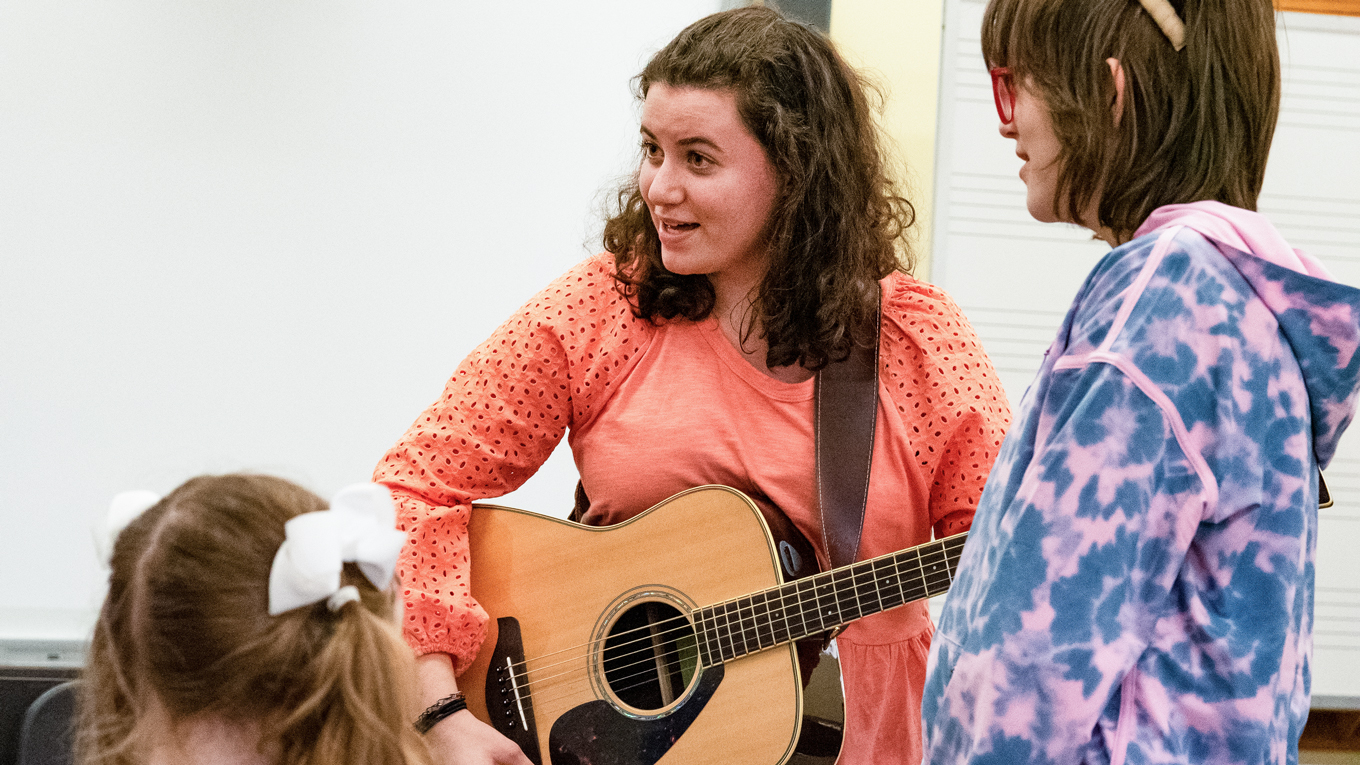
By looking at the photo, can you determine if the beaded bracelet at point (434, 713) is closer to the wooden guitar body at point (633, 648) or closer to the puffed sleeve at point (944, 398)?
the wooden guitar body at point (633, 648)

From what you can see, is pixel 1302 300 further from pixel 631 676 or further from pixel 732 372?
pixel 631 676

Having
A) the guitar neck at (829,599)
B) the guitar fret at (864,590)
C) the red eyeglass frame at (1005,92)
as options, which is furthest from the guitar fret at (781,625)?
the red eyeglass frame at (1005,92)

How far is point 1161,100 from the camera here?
0.91 metres

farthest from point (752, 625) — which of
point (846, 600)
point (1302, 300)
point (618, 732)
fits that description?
point (1302, 300)

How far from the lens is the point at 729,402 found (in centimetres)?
162

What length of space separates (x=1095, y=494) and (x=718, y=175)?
921mm

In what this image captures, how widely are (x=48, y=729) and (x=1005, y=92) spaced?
2067 mm

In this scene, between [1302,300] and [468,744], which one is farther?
[468,744]

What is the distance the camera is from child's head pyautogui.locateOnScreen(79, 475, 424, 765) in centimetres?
94

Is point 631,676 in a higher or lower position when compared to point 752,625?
lower

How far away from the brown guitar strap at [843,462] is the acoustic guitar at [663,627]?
5 cm

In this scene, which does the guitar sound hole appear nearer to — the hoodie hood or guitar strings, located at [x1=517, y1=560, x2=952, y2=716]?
guitar strings, located at [x1=517, y1=560, x2=952, y2=716]

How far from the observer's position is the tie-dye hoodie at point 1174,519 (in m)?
0.81

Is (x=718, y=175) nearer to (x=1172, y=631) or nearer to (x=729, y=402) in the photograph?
(x=729, y=402)
